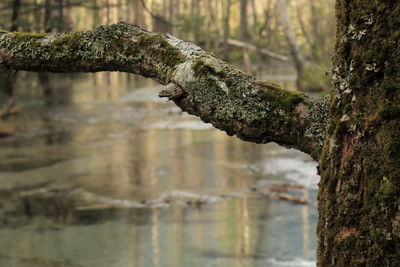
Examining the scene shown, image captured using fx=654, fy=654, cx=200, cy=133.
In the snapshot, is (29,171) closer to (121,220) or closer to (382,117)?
(121,220)

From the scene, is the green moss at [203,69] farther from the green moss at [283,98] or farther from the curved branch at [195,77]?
the green moss at [283,98]

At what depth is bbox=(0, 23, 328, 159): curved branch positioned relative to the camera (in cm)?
260

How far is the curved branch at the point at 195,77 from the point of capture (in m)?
2.60

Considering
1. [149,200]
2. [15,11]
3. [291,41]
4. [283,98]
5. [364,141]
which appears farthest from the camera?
[291,41]

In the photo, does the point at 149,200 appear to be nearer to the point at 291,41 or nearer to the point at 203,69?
the point at 203,69

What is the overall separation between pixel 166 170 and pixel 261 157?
7.19 feet

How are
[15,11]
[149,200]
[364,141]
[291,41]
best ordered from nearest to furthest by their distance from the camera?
[364,141], [149,200], [15,11], [291,41]

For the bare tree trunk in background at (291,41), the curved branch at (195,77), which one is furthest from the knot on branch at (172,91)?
the bare tree trunk in background at (291,41)

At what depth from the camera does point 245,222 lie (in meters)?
8.66

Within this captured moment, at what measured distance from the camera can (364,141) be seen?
2127mm

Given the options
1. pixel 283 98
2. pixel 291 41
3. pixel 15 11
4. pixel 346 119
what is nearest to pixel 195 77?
pixel 283 98

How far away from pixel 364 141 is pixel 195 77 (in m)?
0.83

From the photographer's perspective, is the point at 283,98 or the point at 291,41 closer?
the point at 283,98

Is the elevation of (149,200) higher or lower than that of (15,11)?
lower
